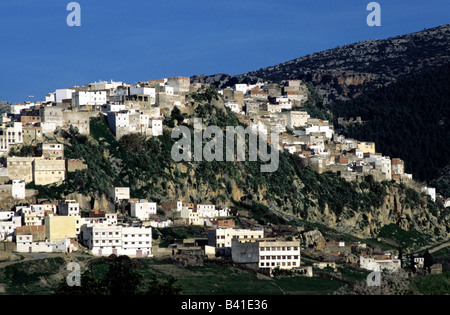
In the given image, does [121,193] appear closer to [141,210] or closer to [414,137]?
[141,210]

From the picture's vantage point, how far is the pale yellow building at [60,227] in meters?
91.1

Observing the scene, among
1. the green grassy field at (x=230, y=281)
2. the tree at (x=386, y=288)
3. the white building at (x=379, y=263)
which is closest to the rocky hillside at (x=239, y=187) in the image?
the white building at (x=379, y=263)

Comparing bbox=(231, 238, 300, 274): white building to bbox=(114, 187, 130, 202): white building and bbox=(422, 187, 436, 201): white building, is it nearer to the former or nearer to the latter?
bbox=(114, 187, 130, 202): white building

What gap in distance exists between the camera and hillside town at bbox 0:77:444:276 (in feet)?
299

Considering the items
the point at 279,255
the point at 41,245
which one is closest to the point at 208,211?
the point at 279,255

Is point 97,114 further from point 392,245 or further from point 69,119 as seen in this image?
point 392,245

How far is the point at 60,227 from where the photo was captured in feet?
301

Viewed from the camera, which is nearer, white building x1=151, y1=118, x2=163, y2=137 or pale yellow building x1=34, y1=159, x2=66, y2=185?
pale yellow building x1=34, y1=159, x2=66, y2=185

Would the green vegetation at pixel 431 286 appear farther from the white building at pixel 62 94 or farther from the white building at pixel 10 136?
the white building at pixel 62 94

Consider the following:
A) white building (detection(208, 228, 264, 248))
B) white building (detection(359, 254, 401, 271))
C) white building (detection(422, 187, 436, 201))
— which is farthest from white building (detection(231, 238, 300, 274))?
white building (detection(422, 187, 436, 201))

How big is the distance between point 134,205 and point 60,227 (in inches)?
508

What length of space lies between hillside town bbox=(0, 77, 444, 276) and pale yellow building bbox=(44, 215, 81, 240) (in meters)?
0.08

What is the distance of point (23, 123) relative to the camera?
111m
